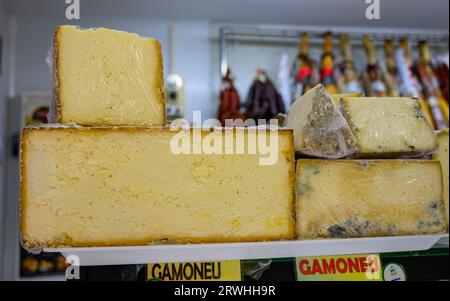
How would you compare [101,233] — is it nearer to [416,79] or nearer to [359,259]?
[359,259]

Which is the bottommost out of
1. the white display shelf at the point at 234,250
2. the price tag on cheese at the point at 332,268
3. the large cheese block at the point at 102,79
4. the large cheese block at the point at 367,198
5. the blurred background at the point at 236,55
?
the price tag on cheese at the point at 332,268

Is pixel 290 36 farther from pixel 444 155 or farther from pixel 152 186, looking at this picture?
pixel 152 186

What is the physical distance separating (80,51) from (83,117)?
14cm

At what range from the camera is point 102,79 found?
95 centimetres

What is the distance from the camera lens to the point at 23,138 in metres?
0.91

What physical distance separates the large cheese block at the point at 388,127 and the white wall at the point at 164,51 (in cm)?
163

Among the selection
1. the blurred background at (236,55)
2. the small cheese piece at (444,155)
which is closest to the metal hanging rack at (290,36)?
the blurred background at (236,55)

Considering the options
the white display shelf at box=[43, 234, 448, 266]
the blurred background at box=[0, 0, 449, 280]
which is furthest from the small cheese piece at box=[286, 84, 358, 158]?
the blurred background at box=[0, 0, 449, 280]

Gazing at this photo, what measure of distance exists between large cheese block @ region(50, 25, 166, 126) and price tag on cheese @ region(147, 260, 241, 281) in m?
0.32

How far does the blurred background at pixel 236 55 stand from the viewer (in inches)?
94.2

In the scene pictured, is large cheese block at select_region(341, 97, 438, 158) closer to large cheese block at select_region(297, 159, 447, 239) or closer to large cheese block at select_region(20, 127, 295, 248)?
large cheese block at select_region(297, 159, 447, 239)

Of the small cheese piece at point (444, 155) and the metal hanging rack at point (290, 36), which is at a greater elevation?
the metal hanging rack at point (290, 36)

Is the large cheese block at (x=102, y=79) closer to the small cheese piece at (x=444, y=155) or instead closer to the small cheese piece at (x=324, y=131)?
the small cheese piece at (x=324, y=131)

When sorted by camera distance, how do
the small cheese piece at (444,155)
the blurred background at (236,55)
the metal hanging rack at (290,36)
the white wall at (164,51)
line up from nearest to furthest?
1. the small cheese piece at (444,155)
2. the blurred background at (236,55)
3. the white wall at (164,51)
4. the metal hanging rack at (290,36)
